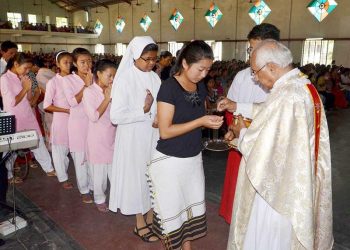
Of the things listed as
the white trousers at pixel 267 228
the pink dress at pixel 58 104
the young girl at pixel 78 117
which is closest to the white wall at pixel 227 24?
the young girl at pixel 78 117

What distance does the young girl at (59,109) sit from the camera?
347 centimetres

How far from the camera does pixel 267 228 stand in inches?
→ 69.9

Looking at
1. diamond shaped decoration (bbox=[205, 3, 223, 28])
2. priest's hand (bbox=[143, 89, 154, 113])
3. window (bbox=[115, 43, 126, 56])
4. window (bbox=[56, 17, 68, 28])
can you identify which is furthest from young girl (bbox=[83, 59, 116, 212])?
window (bbox=[56, 17, 68, 28])

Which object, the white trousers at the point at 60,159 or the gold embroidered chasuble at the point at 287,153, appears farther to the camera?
the white trousers at the point at 60,159

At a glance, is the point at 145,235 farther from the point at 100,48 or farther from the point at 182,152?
the point at 100,48

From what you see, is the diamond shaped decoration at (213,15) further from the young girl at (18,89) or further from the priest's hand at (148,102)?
the priest's hand at (148,102)

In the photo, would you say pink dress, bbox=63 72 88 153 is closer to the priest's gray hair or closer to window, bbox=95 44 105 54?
the priest's gray hair

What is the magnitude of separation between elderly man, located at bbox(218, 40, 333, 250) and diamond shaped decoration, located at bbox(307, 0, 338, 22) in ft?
49.1

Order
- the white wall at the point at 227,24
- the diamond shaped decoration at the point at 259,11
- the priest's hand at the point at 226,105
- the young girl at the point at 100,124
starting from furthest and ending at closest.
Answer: the diamond shaped decoration at the point at 259,11 < the white wall at the point at 227,24 < the young girl at the point at 100,124 < the priest's hand at the point at 226,105

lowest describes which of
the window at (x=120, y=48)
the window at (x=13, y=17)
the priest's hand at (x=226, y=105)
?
the priest's hand at (x=226, y=105)

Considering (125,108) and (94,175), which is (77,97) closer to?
(94,175)

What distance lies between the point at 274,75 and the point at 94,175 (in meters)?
2.09

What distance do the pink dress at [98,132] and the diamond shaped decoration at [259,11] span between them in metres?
15.7

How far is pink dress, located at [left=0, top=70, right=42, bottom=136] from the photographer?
358cm
